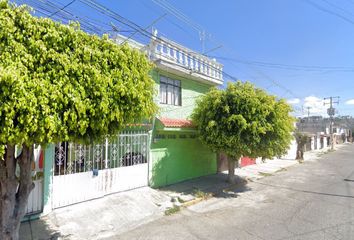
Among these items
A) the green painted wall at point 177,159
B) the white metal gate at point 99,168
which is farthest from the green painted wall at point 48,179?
the green painted wall at point 177,159

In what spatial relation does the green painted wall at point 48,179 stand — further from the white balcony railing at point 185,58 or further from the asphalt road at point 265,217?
the white balcony railing at point 185,58

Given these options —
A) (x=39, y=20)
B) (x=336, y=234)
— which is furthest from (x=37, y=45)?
(x=336, y=234)

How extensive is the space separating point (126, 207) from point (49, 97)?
16.2ft

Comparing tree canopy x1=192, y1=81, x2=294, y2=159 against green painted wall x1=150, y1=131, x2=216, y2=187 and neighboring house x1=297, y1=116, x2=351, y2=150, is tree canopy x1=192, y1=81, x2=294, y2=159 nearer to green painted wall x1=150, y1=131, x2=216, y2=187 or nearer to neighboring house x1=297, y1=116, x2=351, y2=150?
green painted wall x1=150, y1=131, x2=216, y2=187

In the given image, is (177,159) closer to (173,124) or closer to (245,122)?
(173,124)

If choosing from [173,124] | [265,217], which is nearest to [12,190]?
[265,217]

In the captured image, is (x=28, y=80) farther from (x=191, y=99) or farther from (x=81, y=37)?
(x=191, y=99)

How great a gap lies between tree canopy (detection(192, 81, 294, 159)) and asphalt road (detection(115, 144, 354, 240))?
68.2 inches

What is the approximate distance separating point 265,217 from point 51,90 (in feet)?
20.3

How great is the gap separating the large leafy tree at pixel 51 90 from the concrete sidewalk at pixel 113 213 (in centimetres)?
193

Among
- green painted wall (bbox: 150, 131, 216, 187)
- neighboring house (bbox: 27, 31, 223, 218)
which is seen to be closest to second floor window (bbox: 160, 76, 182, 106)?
neighboring house (bbox: 27, 31, 223, 218)

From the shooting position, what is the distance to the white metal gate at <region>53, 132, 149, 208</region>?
6416mm

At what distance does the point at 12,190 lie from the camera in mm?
3479

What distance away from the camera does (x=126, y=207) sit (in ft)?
22.5
